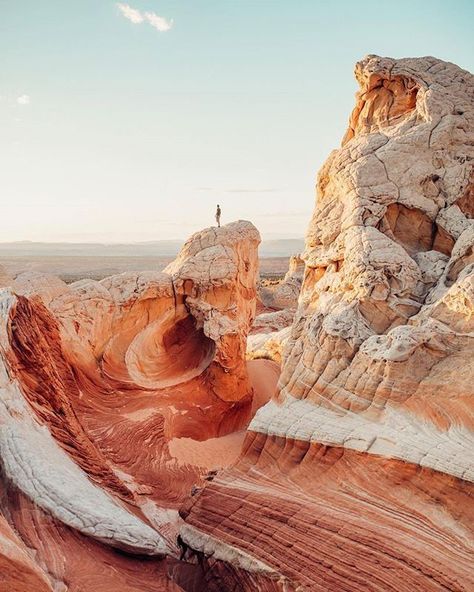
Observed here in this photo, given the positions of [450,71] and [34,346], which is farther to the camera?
[450,71]

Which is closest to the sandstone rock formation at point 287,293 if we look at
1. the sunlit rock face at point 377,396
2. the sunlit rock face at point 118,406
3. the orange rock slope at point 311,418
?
the sunlit rock face at point 118,406

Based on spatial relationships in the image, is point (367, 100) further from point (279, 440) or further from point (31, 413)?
point (31, 413)

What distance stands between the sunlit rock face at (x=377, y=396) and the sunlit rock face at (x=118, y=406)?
1.21 metres

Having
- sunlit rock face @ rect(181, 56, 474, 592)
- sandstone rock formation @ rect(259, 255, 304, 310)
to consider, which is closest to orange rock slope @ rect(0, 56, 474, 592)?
sunlit rock face @ rect(181, 56, 474, 592)

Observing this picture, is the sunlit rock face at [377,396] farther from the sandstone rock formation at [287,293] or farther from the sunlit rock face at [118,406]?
the sandstone rock formation at [287,293]

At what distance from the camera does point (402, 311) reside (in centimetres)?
671

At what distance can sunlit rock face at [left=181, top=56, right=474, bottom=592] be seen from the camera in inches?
187

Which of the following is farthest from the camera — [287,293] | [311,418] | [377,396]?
[287,293]

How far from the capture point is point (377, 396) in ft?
19.0

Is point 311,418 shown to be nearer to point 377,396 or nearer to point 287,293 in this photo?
point 377,396

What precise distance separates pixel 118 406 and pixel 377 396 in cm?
558

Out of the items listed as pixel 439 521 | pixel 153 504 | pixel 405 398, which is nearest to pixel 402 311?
pixel 405 398

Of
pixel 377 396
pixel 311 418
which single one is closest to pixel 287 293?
pixel 311 418

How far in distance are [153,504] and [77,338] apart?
12.8 ft
